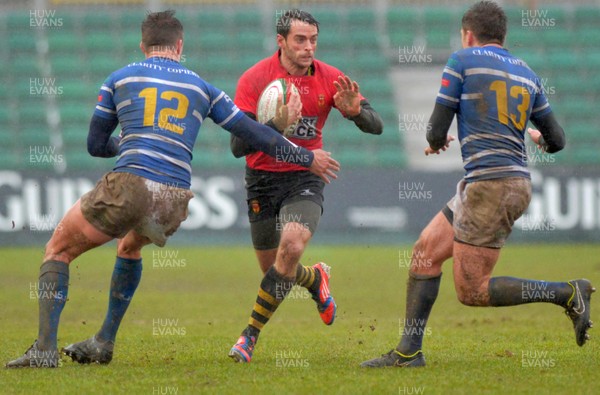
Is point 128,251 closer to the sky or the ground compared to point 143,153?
closer to the ground

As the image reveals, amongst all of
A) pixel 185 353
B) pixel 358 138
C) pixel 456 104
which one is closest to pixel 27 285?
pixel 185 353

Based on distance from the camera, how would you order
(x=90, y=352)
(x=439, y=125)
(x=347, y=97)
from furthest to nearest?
1. (x=347, y=97)
2. (x=90, y=352)
3. (x=439, y=125)

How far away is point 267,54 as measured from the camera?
952 inches

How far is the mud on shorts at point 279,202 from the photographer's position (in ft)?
26.7

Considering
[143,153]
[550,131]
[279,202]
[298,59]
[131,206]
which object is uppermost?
[298,59]

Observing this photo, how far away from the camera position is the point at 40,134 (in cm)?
2319

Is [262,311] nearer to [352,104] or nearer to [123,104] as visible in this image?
[352,104]

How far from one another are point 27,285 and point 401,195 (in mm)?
8370

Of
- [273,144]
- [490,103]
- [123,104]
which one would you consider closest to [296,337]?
[273,144]

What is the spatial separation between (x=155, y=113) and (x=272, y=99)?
3.84 ft

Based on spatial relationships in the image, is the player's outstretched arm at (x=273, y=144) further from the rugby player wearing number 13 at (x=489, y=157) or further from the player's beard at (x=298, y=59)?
the player's beard at (x=298, y=59)

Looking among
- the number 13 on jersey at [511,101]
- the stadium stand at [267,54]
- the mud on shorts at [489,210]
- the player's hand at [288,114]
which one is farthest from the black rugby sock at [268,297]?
the stadium stand at [267,54]

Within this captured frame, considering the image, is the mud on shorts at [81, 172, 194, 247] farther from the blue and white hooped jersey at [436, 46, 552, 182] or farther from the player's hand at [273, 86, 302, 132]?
the blue and white hooped jersey at [436, 46, 552, 182]

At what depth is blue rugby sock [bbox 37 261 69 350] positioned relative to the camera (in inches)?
285
